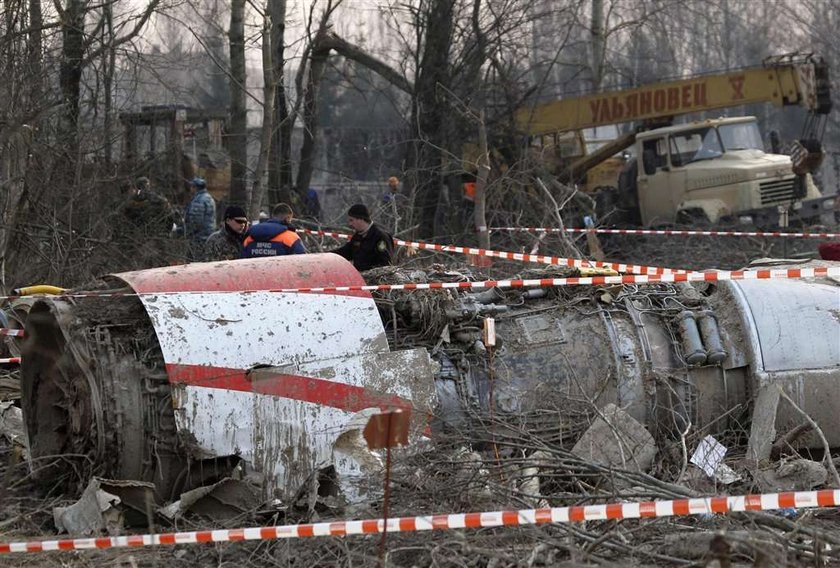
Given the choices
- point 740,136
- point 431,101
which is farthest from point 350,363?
point 740,136

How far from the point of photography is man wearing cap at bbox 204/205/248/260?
32.8ft

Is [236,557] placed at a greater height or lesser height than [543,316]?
lesser

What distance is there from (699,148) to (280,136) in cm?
699

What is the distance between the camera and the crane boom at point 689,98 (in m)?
19.8

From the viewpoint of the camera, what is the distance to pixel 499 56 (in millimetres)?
18828

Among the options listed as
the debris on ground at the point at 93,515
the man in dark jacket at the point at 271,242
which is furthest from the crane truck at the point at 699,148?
the debris on ground at the point at 93,515

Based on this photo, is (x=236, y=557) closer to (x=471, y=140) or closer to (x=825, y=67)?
(x=471, y=140)

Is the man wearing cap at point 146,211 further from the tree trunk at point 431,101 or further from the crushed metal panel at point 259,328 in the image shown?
the crushed metal panel at point 259,328

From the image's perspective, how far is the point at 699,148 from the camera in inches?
760

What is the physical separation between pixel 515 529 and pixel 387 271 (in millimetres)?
2217

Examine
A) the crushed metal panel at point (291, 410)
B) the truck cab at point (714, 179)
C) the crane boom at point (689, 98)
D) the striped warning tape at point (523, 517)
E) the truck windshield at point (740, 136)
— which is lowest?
the striped warning tape at point (523, 517)

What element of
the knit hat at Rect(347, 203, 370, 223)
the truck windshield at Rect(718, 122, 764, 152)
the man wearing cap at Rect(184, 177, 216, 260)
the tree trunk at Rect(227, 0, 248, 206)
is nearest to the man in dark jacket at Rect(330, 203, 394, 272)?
the knit hat at Rect(347, 203, 370, 223)

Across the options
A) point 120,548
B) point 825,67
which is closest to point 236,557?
point 120,548

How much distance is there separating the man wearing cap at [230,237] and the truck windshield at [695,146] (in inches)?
422
